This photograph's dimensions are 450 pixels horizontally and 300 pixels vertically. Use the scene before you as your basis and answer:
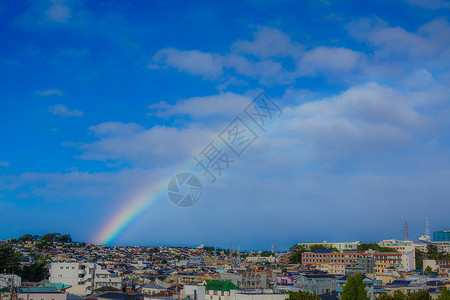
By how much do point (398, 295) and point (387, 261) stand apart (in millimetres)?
31449

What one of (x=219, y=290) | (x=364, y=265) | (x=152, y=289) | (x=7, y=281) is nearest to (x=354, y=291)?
(x=219, y=290)

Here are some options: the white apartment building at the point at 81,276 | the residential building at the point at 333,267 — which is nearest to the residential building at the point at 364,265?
the residential building at the point at 333,267

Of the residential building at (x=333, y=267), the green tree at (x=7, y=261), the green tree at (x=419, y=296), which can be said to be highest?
the green tree at (x=7, y=261)

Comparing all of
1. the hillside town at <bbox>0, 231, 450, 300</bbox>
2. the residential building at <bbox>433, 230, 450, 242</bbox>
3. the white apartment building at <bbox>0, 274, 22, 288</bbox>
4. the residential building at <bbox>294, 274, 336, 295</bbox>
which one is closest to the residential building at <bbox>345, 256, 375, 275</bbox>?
the hillside town at <bbox>0, 231, 450, 300</bbox>

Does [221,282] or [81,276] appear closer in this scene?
[221,282]

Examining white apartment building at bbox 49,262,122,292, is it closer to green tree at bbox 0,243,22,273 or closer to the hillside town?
the hillside town

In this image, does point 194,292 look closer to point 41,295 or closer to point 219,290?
point 219,290

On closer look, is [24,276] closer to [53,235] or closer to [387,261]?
[387,261]

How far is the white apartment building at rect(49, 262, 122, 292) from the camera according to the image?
33062mm

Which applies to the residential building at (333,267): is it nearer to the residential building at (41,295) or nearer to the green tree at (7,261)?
the green tree at (7,261)

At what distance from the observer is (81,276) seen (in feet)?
109

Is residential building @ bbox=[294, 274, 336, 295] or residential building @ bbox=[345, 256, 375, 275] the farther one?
residential building @ bbox=[345, 256, 375, 275]

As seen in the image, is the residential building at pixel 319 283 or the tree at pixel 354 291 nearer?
the tree at pixel 354 291

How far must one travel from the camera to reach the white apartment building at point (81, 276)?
33062 mm
